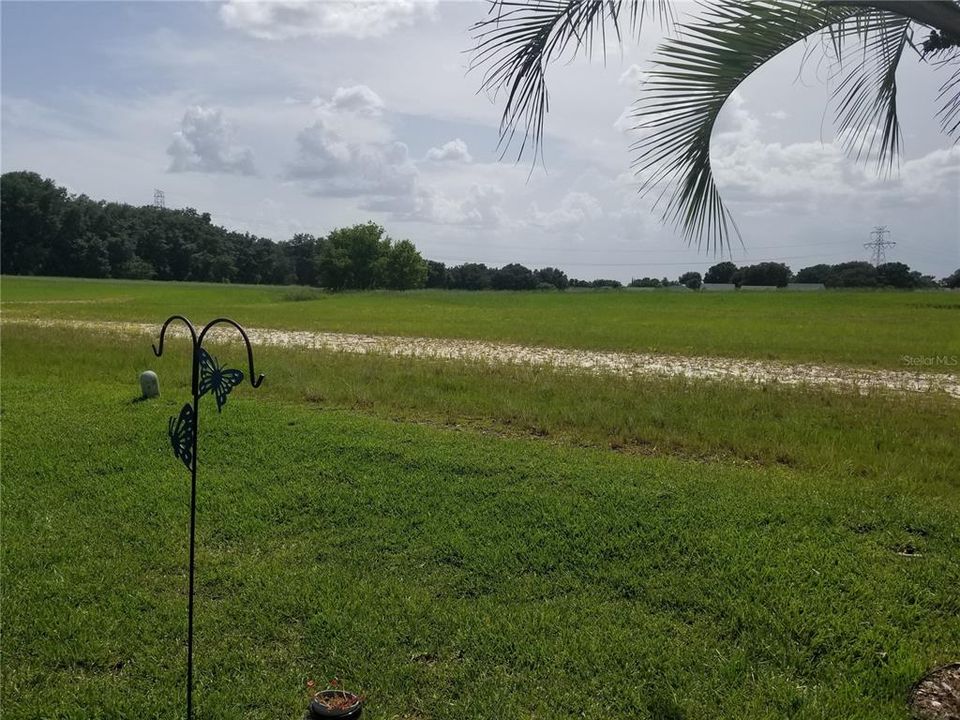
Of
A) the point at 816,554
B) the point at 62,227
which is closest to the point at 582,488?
the point at 816,554

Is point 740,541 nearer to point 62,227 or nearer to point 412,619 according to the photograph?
point 412,619

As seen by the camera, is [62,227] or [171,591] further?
[62,227]

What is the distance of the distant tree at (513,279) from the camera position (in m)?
69.9

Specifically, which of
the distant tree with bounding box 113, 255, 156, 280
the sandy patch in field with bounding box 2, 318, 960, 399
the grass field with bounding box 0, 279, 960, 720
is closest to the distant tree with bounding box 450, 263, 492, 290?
the distant tree with bounding box 113, 255, 156, 280

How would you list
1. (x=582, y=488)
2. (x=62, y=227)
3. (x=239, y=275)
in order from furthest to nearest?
(x=239, y=275) → (x=62, y=227) → (x=582, y=488)

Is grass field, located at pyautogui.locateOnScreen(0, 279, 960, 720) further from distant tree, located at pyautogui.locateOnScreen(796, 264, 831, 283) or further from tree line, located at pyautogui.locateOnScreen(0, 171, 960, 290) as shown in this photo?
tree line, located at pyautogui.locateOnScreen(0, 171, 960, 290)

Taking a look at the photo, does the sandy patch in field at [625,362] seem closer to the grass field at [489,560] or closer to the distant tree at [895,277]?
the grass field at [489,560]

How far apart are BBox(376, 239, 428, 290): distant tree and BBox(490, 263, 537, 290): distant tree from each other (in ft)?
61.1

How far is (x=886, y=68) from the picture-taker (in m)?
3.50

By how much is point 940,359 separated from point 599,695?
17.3 metres

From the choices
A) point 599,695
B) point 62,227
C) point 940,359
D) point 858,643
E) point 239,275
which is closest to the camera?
point 599,695

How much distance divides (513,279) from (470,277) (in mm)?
16014

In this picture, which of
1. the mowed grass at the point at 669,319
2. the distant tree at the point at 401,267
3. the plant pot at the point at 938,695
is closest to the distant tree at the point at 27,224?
the mowed grass at the point at 669,319

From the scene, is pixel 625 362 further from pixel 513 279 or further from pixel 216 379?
pixel 513 279
